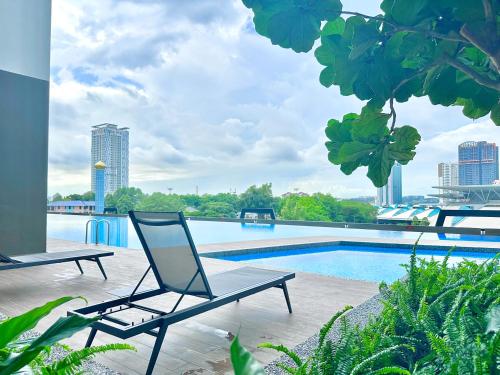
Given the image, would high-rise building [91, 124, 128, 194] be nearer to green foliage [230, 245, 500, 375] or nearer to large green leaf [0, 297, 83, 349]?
green foliage [230, 245, 500, 375]

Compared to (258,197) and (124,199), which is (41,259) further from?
(258,197)

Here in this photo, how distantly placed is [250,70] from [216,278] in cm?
1785

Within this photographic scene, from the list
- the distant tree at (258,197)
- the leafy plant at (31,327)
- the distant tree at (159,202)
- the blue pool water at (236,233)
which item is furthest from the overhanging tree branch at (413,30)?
the distant tree at (159,202)

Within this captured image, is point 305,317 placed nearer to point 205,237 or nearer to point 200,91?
point 205,237

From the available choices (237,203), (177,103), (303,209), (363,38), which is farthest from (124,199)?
(363,38)

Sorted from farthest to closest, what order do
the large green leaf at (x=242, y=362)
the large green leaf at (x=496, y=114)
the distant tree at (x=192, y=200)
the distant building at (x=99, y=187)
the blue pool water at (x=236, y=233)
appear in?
1. the distant tree at (x=192, y=200)
2. the distant building at (x=99, y=187)
3. the blue pool water at (x=236, y=233)
4. the large green leaf at (x=496, y=114)
5. the large green leaf at (x=242, y=362)

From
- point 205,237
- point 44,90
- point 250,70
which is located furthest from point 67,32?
point 250,70

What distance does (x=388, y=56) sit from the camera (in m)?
0.67

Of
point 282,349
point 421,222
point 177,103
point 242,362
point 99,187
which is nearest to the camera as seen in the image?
point 242,362

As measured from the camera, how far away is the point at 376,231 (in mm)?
16266

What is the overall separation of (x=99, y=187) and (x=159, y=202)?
6.79 m

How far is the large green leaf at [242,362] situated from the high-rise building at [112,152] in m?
25.1

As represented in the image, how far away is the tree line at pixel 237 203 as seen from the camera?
24.5 meters

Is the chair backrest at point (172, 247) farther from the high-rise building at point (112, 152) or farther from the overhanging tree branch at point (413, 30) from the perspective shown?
the high-rise building at point (112, 152)
